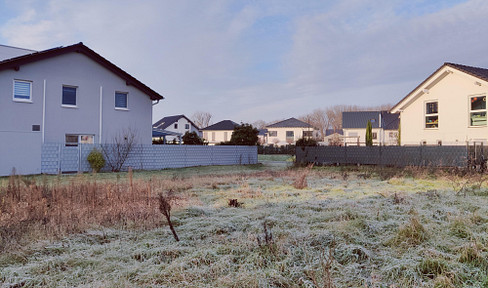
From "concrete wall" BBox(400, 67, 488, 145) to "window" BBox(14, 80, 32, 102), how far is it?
700 inches

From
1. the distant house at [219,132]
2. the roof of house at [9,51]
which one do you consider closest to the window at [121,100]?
the roof of house at [9,51]

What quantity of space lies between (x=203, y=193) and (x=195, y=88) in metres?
15.7

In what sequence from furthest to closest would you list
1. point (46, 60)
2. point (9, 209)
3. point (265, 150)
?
point (265, 150)
point (46, 60)
point (9, 209)

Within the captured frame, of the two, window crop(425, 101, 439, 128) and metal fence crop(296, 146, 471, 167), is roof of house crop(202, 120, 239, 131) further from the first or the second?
window crop(425, 101, 439, 128)

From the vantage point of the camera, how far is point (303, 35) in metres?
13.2

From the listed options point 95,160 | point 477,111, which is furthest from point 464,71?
point 95,160

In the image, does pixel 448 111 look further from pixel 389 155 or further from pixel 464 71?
pixel 389 155

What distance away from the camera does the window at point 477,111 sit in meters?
13.1

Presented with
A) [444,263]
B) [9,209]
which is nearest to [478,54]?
[444,263]

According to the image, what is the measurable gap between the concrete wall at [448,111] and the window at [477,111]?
130 millimetres

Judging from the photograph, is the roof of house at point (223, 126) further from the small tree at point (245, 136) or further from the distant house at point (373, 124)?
the small tree at point (245, 136)

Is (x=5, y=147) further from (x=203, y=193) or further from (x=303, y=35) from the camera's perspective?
(x=303, y=35)

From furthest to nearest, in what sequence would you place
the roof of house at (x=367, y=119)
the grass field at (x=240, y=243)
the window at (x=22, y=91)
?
the roof of house at (x=367, y=119) < the window at (x=22, y=91) < the grass field at (x=240, y=243)

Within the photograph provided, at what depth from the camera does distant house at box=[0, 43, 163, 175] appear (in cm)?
1267
